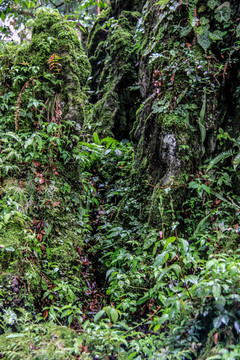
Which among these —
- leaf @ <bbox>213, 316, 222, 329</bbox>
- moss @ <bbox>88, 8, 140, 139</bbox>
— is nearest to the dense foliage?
leaf @ <bbox>213, 316, 222, 329</bbox>

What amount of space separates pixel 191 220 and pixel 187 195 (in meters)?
0.39

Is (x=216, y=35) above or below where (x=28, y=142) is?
above

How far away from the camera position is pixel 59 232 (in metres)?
3.84

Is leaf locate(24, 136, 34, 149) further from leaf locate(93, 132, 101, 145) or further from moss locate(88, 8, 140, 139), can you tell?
moss locate(88, 8, 140, 139)

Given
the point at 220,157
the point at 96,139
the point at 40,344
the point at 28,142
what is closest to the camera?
the point at 40,344

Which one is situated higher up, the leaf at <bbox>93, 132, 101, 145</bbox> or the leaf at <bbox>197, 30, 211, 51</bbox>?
the leaf at <bbox>197, 30, 211, 51</bbox>

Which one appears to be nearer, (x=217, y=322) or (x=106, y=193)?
(x=217, y=322)

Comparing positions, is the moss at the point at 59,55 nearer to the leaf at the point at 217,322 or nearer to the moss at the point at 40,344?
the moss at the point at 40,344

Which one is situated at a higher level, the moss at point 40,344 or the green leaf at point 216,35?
the green leaf at point 216,35

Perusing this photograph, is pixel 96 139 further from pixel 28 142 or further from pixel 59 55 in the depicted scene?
pixel 28 142

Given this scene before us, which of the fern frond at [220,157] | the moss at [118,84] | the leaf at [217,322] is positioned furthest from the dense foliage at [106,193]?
the moss at [118,84]

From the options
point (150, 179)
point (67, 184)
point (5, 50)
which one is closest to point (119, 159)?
point (150, 179)

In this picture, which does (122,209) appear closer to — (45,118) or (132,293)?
(132,293)

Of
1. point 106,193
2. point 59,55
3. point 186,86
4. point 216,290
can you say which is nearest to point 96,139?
point 106,193
